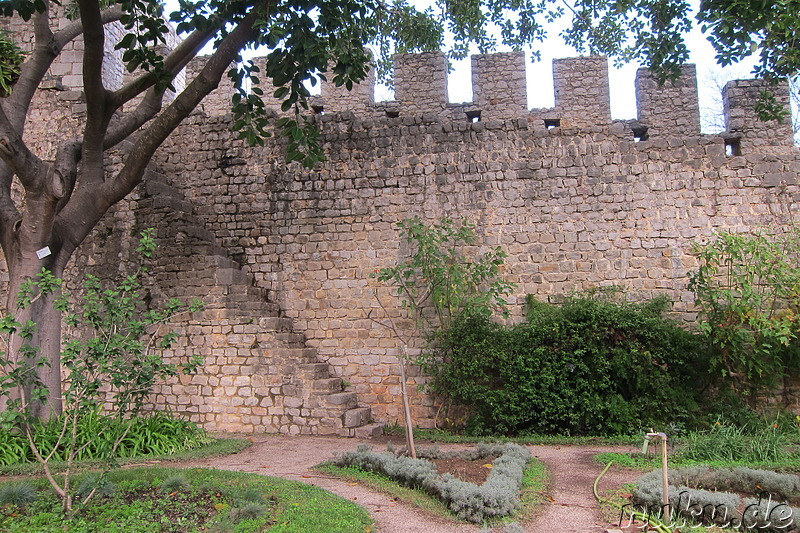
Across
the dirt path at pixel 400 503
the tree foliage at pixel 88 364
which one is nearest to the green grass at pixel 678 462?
the dirt path at pixel 400 503

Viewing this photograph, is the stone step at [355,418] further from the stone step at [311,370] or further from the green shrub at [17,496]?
the green shrub at [17,496]

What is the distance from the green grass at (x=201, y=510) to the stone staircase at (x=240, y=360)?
3.32 m

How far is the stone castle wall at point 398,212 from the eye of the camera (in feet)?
31.0

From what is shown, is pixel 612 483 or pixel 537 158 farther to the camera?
pixel 537 158

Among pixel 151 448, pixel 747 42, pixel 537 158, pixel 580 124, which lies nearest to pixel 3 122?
pixel 151 448

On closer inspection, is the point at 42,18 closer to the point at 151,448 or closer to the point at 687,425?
the point at 151,448

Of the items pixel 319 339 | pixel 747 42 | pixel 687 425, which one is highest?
pixel 747 42

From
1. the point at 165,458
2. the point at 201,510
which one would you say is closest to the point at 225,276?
the point at 165,458

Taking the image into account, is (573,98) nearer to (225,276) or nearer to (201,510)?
(225,276)

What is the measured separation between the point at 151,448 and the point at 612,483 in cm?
534

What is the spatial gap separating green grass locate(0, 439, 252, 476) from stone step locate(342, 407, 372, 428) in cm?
140

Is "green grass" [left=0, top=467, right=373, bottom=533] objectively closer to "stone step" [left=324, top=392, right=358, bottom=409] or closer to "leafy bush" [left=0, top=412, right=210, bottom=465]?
"leafy bush" [left=0, top=412, right=210, bottom=465]

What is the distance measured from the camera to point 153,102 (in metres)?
7.87

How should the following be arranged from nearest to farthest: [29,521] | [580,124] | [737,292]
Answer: [29,521] → [737,292] → [580,124]
